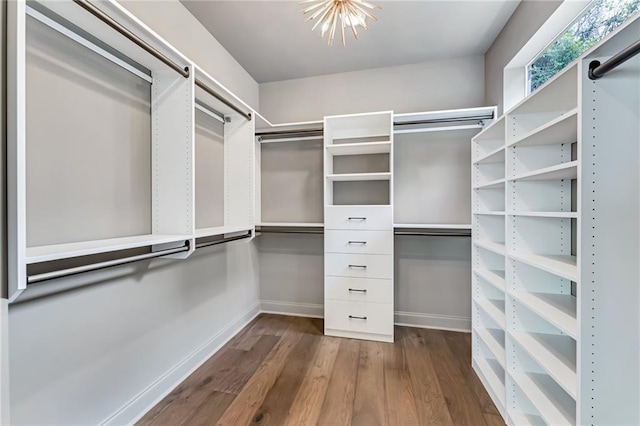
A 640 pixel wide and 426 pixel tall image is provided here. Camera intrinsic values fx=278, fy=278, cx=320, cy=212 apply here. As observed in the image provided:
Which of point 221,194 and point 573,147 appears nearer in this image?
point 573,147

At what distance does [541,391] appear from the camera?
1.33 metres

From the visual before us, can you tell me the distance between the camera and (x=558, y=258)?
1339 millimetres

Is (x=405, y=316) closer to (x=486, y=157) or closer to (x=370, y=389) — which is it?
(x=370, y=389)

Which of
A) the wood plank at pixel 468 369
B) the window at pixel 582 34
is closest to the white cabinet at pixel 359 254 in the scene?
the wood plank at pixel 468 369

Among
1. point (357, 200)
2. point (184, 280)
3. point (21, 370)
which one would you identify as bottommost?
point (21, 370)

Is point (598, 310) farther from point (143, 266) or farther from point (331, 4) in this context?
point (143, 266)

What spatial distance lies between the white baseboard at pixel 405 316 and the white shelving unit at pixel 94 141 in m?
1.68

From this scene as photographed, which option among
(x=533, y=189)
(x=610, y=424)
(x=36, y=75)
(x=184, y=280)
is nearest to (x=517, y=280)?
(x=533, y=189)

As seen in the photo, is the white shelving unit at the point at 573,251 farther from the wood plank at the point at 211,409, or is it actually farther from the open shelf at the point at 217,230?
the open shelf at the point at 217,230

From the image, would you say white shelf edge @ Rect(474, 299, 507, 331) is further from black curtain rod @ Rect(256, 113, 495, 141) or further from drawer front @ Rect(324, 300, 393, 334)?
black curtain rod @ Rect(256, 113, 495, 141)

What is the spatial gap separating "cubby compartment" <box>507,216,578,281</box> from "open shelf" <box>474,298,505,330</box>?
45 centimetres

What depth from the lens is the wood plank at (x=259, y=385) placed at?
1.57 meters

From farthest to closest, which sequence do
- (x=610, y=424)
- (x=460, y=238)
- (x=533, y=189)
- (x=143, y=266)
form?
(x=460, y=238), (x=143, y=266), (x=533, y=189), (x=610, y=424)

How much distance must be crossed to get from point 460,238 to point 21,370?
3.04 meters
